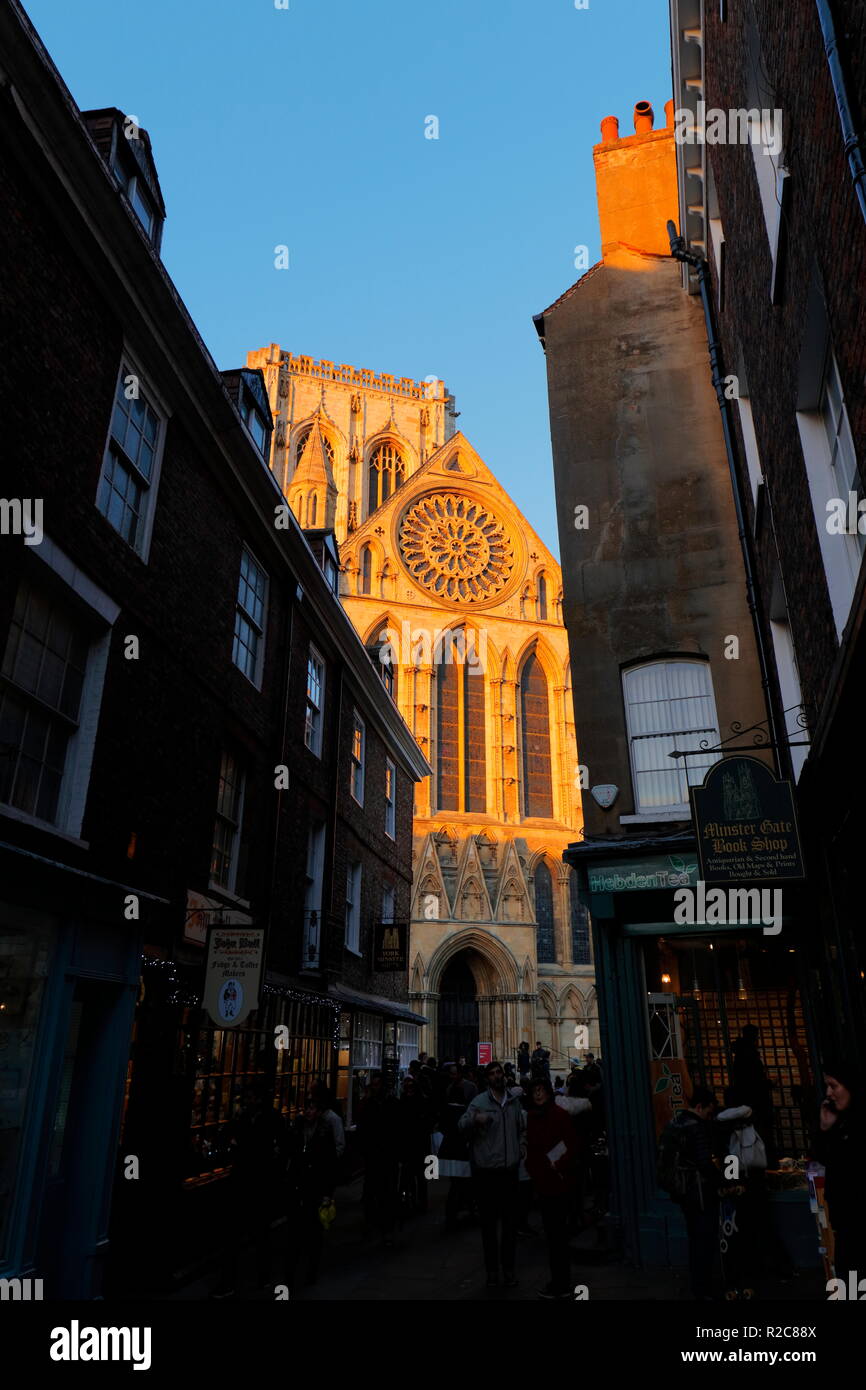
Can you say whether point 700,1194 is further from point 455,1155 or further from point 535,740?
point 535,740

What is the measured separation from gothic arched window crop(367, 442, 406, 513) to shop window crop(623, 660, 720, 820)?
38801 millimetres

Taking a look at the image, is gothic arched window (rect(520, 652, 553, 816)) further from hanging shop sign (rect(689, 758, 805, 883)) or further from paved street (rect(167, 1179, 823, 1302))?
hanging shop sign (rect(689, 758, 805, 883))

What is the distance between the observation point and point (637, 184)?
47.6ft

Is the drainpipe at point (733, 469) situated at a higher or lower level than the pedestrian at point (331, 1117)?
higher

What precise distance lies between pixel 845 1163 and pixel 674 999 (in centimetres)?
515

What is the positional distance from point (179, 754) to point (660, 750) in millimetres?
5491

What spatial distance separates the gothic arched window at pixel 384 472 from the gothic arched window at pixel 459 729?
13.9 m

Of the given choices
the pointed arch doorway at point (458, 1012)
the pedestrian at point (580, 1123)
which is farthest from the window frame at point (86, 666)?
the pointed arch doorway at point (458, 1012)

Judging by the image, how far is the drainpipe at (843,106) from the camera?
4258mm

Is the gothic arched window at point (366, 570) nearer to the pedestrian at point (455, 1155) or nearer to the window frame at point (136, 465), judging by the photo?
the pedestrian at point (455, 1155)

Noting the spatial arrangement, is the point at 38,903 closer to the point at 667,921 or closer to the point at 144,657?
the point at 144,657

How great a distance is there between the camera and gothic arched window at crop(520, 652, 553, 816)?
119 ft

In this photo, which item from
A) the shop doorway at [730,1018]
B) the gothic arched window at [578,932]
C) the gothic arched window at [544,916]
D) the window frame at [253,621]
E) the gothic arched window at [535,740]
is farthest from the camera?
the gothic arched window at [535,740]

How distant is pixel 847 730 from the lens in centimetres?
538
